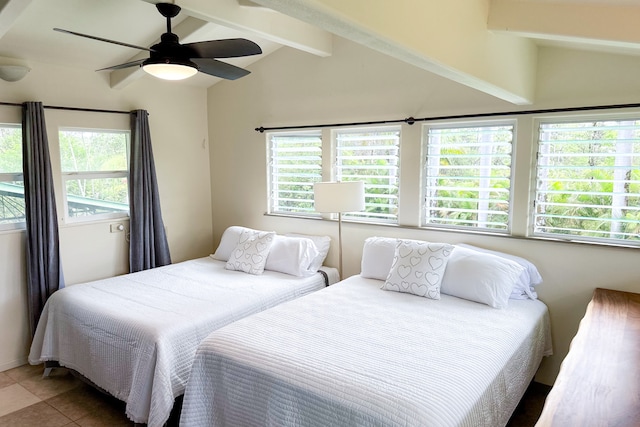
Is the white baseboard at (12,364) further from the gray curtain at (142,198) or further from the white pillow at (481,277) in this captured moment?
the white pillow at (481,277)

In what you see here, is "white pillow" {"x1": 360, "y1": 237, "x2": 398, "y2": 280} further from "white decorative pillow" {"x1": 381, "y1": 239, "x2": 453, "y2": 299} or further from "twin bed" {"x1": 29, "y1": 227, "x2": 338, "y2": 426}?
"twin bed" {"x1": 29, "y1": 227, "x2": 338, "y2": 426}

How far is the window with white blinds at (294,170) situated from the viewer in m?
4.12

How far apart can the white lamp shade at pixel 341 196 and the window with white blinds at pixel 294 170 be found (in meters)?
0.59

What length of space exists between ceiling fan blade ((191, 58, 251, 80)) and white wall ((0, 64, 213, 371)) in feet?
5.33

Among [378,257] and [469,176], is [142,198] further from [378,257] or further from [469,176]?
[469,176]

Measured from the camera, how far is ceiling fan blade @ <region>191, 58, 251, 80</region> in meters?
2.62

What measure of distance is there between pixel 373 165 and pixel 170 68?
1.90 m

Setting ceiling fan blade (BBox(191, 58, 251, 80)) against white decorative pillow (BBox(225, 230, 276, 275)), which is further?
white decorative pillow (BBox(225, 230, 276, 275))

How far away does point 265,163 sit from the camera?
14.4 feet

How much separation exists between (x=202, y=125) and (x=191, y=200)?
0.83 metres

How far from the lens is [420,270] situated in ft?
9.77

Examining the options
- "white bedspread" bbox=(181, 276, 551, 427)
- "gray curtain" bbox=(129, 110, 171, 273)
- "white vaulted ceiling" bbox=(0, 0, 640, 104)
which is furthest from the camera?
"gray curtain" bbox=(129, 110, 171, 273)

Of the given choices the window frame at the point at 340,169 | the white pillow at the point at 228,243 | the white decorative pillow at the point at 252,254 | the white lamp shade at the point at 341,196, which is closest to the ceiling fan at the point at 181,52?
the white lamp shade at the point at 341,196

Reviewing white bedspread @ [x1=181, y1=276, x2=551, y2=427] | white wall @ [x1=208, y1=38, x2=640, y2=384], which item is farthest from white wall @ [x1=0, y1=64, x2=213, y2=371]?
white bedspread @ [x1=181, y1=276, x2=551, y2=427]
